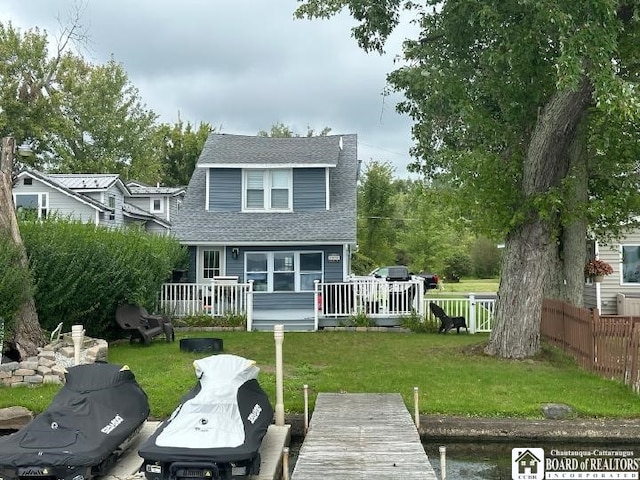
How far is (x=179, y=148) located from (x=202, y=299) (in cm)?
3056

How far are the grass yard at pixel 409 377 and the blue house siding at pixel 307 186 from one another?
24.1ft

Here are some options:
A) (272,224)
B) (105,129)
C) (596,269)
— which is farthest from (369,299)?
(105,129)

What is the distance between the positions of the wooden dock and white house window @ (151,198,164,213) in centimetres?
2771

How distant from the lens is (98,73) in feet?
146

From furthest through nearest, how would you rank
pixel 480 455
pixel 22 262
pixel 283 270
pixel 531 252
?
pixel 283 270 → pixel 531 252 → pixel 22 262 → pixel 480 455

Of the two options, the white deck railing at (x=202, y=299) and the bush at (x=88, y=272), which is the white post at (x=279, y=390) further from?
the white deck railing at (x=202, y=299)

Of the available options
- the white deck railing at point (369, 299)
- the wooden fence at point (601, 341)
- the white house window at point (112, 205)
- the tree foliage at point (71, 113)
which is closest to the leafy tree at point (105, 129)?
the tree foliage at point (71, 113)

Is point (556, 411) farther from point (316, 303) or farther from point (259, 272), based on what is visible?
point (259, 272)

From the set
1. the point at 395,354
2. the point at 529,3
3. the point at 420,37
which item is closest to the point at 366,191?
the point at 420,37

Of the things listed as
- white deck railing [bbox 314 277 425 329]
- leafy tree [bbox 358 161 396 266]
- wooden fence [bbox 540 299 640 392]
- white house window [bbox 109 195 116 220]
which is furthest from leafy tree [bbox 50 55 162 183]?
wooden fence [bbox 540 299 640 392]

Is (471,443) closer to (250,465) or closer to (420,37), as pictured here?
(250,465)

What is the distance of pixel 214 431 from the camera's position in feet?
20.6

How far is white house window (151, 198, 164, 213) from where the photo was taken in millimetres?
35375

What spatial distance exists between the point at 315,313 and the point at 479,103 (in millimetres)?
7934
